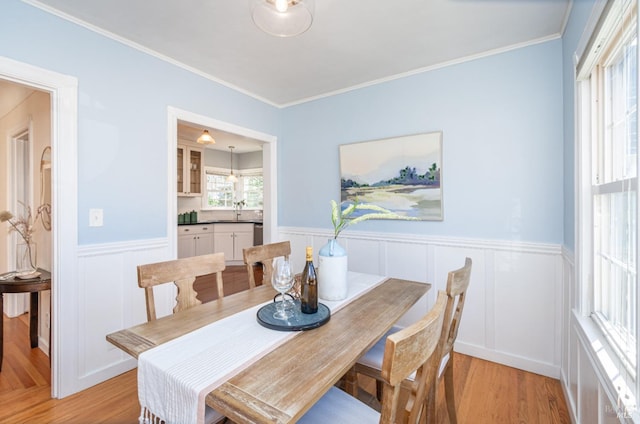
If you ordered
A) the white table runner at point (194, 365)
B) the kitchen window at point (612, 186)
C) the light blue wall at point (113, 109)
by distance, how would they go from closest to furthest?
the white table runner at point (194, 365) < the kitchen window at point (612, 186) < the light blue wall at point (113, 109)

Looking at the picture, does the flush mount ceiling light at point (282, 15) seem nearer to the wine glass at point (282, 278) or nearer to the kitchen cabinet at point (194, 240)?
the wine glass at point (282, 278)

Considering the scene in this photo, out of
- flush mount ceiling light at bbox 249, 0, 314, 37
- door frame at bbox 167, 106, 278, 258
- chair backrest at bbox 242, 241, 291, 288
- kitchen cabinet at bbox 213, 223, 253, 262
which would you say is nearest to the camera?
flush mount ceiling light at bbox 249, 0, 314, 37

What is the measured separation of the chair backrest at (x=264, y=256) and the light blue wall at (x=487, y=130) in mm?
1108

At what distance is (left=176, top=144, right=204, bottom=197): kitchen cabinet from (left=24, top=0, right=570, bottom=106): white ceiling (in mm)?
3385

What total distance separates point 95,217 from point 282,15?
186cm

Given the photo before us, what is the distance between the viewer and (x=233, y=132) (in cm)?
313

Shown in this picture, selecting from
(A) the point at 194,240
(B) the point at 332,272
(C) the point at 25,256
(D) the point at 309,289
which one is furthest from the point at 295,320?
(A) the point at 194,240

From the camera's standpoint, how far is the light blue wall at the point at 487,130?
221cm

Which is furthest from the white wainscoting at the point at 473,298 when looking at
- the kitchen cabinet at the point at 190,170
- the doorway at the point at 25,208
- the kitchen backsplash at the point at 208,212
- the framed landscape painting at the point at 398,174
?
the kitchen backsplash at the point at 208,212

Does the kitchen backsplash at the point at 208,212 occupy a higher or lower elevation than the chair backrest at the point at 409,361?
higher

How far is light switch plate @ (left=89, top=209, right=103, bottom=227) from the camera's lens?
82.4 inches

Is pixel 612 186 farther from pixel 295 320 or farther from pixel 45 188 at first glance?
pixel 45 188

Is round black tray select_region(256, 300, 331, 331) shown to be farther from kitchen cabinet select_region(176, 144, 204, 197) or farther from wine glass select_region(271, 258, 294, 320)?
kitchen cabinet select_region(176, 144, 204, 197)

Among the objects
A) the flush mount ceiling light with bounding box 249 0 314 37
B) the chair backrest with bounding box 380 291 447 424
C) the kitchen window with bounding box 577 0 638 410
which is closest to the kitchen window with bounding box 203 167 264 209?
the flush mount ceiling light with bounding box 249 0 314 37
